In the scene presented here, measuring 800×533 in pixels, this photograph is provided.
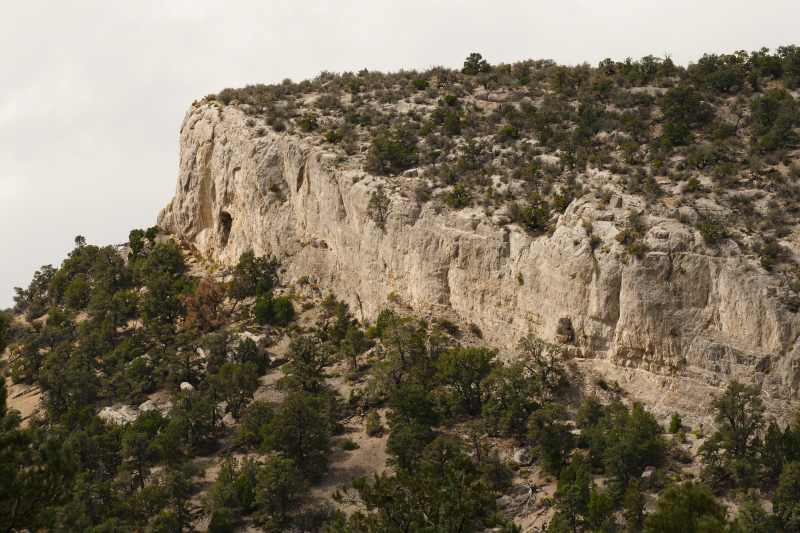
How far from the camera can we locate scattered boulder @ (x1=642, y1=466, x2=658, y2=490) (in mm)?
35250

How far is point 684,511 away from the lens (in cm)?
2459

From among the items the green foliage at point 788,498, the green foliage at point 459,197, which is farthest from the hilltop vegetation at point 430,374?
the green foliage at point 459,197

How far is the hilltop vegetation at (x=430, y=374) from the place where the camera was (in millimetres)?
33031

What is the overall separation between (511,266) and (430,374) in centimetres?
1057

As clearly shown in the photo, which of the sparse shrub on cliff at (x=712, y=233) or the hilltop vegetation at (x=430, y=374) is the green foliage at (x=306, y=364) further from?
the sparse shrub on cliff at (x=712, y=233)

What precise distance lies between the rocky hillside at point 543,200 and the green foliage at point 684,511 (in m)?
15.1

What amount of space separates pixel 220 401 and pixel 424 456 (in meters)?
18.7

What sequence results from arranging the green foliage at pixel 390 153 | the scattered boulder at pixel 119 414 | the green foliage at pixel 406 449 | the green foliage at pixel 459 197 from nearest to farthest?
the green foliage at pixel 406 449 → the scattered boulder at pixel 119 414 → the green foliage at pixel 459 197 → the green foliage at pixel 390 153

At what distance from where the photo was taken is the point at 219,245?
2899 inches

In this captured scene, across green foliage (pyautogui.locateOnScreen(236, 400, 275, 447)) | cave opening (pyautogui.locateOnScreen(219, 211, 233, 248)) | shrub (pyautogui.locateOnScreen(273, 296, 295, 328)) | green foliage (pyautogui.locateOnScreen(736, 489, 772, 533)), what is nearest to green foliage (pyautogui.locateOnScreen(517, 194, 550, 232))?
green foliage (pyautogui.locateOnScreen(736, 489, 772, 533))

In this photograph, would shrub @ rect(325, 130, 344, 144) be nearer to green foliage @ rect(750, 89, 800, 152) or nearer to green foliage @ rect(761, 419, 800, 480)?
green foliage @ rect(750, 89, 800, 152)

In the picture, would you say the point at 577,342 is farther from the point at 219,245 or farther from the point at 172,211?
the point at 172,211

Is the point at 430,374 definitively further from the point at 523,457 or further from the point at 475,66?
the point at 475,66

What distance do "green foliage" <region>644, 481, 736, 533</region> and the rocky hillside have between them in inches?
593
